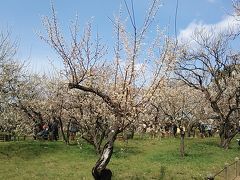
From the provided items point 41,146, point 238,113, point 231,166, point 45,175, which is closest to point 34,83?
point 41,146

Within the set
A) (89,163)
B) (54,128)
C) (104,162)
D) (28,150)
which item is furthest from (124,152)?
(104,162)

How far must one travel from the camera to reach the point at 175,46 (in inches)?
567

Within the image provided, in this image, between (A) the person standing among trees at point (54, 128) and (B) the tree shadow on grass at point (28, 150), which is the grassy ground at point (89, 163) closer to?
(B) the tree shadow on grass at point (28, 150)

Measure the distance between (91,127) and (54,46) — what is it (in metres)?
11.7

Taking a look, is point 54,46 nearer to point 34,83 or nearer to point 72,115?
point 72,115

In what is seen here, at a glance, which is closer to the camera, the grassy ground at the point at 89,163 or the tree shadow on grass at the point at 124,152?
the grassy ground at the point at 89,163

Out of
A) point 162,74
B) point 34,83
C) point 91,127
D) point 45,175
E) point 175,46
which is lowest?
point 45,175

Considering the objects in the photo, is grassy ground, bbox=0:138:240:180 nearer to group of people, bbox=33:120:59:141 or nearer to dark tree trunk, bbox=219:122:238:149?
dark tree trunk, bbox=219:122:238:149

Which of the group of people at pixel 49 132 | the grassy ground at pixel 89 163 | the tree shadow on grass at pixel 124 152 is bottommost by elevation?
the grassy ground at pixel 89 163

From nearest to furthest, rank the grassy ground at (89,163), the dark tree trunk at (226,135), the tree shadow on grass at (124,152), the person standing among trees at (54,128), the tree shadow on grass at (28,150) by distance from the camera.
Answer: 1. the grassy ground at (89,163)
2. the tree shadow on grass at (28,150)
3. the tree shadow on grass at (124,152)
4. the dark tree trunk at (226,135)
5. the person standing among trees at (54,128)

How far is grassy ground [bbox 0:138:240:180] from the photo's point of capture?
19688mm

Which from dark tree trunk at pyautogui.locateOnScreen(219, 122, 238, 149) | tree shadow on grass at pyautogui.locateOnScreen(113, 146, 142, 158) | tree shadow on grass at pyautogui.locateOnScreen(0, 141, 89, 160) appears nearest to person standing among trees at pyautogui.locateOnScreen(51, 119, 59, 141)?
tree shadow on grass at pyautogui.locateOnScreen(0, 141, 89, 160)

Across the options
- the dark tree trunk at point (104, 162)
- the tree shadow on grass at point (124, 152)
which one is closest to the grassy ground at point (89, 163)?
the tree shadow on grass at point (124, 152)

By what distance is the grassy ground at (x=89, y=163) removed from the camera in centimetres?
1969
